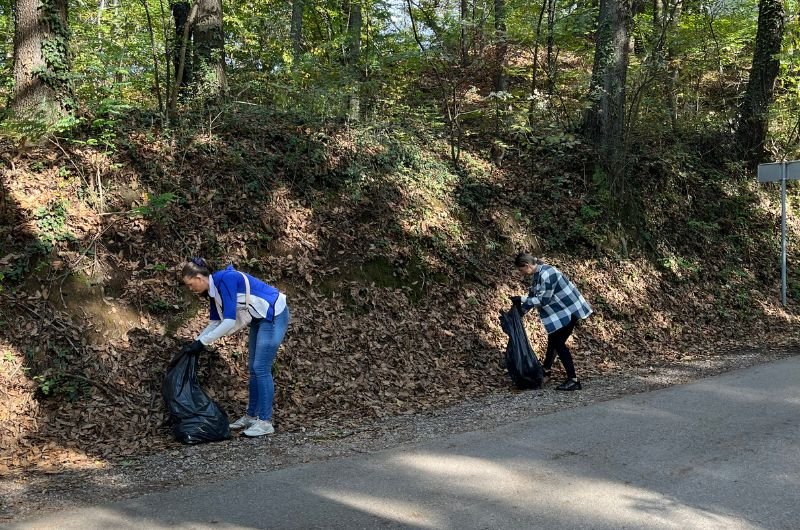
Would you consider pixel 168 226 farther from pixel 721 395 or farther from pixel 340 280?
pixel 721 395

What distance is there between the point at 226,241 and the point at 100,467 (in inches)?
149

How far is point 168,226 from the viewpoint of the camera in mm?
8297

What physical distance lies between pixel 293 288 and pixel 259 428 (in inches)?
111

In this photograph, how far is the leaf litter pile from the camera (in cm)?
648

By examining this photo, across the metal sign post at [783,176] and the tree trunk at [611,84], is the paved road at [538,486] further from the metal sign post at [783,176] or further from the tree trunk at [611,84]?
the tree trunk at [611,84]

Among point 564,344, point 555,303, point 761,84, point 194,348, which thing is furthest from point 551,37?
point 194,348

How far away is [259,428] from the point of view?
6113mm

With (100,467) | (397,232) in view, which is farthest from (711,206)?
(100,467)

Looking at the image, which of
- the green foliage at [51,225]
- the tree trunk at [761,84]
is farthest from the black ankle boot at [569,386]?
the tree trunk at [761,84]

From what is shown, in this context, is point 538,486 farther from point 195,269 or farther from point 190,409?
point 195,269

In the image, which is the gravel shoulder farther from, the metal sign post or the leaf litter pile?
the metal sign post

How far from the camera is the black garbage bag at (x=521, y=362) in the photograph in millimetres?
7805

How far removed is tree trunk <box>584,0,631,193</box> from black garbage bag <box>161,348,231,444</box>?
32.3ft

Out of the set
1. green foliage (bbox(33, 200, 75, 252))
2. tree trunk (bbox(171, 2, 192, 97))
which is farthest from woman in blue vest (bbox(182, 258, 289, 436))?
tree trunk (bbox(171, 2, 192, 97))
